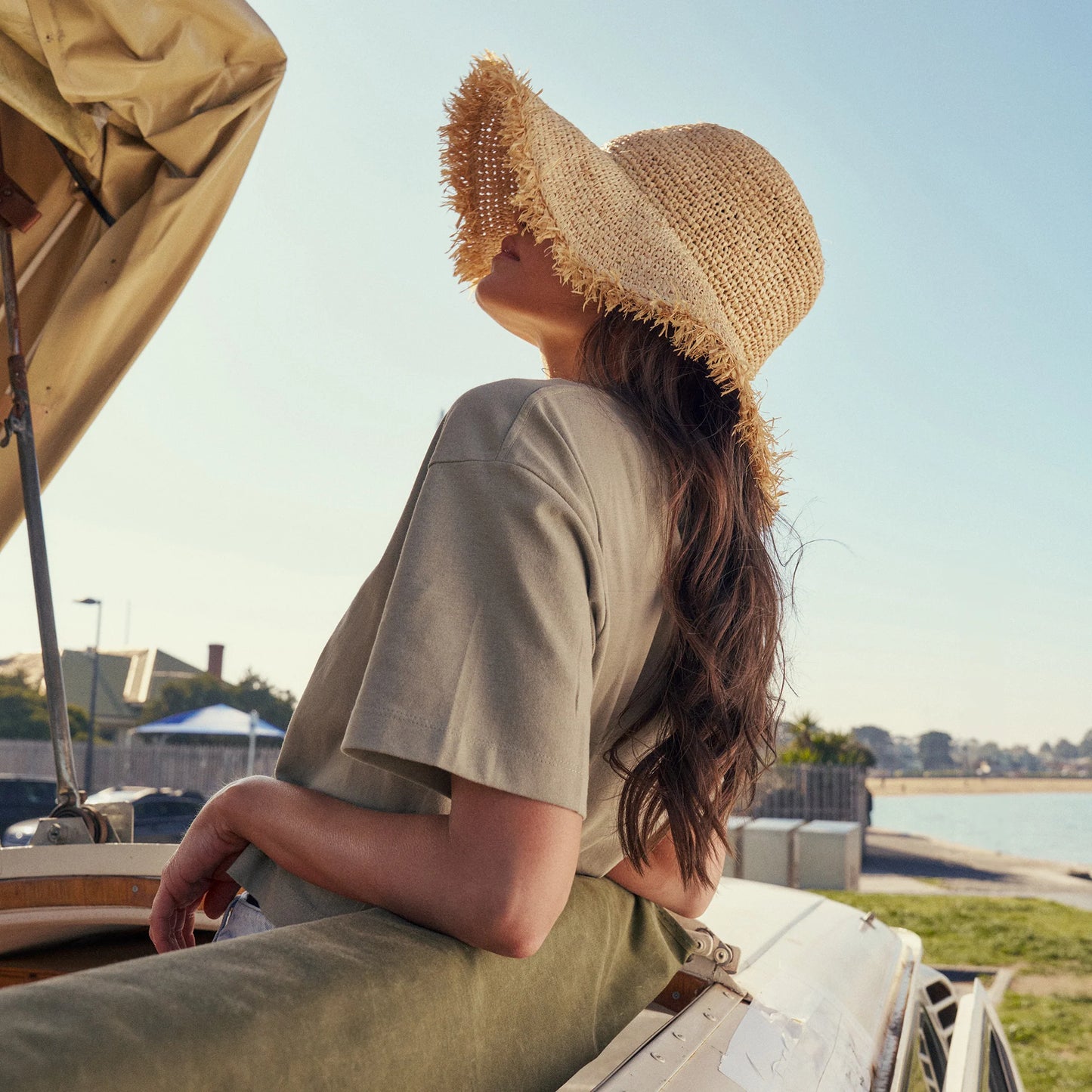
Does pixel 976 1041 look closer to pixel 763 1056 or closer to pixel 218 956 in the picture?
pixel 763 1056

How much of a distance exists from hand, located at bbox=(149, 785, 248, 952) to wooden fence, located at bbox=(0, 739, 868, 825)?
21.0 m

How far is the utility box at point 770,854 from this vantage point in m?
9.80

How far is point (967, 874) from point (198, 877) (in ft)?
57.4

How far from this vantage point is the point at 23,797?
17.9 metres

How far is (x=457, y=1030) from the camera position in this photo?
3.05 ft

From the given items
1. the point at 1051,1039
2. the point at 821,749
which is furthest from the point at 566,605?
the point at 821,749

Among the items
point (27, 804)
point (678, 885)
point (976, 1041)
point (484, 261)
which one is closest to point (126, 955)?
point (678, 885)

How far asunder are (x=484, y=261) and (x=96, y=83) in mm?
846

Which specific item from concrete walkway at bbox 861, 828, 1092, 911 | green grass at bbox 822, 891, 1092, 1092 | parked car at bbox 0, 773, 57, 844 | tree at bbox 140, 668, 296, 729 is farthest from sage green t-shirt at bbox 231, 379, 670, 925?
tree at bbox 140, 668, 296, 729

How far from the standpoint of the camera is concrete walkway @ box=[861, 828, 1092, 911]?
13807mm

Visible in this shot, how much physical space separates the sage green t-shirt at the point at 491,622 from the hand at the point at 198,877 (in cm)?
3

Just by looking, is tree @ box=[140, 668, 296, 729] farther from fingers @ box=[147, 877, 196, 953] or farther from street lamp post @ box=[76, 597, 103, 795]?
fingers @ box=[147, 877, 196, 953]

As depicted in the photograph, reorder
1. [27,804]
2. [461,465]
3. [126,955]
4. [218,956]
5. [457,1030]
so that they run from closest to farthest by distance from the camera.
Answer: [218,956]
[457,1030]
[461,465]
[126,955]
[27,804]

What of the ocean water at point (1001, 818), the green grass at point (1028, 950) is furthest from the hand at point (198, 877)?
the ocean water at point (1001, 818)
